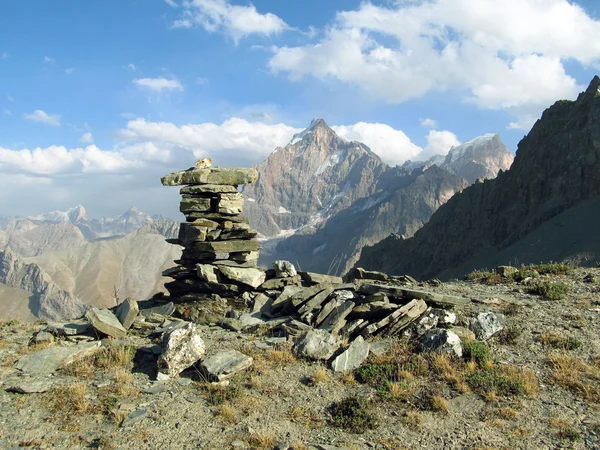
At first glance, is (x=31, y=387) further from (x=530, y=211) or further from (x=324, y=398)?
(x=530, y=211)

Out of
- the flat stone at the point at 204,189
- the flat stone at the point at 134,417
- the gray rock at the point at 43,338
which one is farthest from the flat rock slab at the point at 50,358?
the flat stone at the point at 204,189

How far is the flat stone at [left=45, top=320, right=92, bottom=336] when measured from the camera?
14492 mm

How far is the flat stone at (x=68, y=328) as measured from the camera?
14492 millimetres

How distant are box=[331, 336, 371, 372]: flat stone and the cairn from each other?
7412mm

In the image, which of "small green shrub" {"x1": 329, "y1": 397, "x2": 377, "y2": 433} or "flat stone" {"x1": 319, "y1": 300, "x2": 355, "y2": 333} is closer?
"small green shrub" {"x1": 329, "y1": 397, "x2": 377, "y2": 433}

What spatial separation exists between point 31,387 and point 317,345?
748 centimetres

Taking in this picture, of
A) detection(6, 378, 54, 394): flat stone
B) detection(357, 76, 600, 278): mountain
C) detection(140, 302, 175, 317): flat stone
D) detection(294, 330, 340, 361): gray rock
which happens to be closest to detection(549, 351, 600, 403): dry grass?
detection(294, 330, 340, 361): gray rock

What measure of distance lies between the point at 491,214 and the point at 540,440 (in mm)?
160296

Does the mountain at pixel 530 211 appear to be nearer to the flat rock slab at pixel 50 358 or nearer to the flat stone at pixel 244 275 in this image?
the flat stone at pixel 244 275

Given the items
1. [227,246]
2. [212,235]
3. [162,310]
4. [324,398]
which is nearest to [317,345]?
[324,398]

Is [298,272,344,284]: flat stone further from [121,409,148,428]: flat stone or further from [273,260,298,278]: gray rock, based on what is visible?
[121,409,148,428]: flat stone

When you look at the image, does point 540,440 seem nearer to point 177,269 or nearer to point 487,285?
point 487,285

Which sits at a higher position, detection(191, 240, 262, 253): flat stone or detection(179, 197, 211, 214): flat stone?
detection(179, 197, 211, 214): flat stone

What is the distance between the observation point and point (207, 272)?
19125 millimetres
